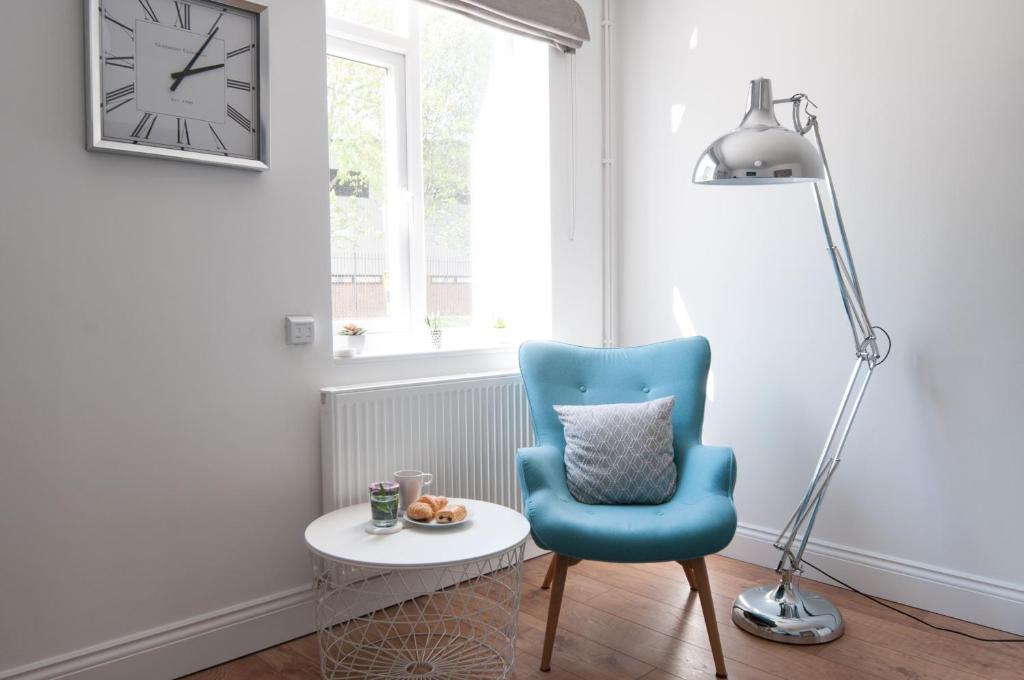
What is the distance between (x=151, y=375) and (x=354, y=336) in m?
0.68

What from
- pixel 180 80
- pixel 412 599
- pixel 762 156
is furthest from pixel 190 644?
pixel 762 156

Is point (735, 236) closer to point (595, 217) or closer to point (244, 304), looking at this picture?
point (595, 217)

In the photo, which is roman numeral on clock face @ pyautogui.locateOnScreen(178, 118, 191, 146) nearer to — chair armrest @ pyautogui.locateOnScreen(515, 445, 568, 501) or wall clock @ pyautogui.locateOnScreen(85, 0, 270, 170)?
wall clock @ pyautogui.locateOnScreen(85, 0, 270, 170)

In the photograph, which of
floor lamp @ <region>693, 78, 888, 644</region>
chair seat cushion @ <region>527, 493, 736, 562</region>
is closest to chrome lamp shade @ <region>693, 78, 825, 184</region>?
floor lamp @ <region>693, 78, 888, 644</region>

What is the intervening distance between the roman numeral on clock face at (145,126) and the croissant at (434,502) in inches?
47.2

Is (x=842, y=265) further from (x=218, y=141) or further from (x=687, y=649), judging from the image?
(x=218, y=141)

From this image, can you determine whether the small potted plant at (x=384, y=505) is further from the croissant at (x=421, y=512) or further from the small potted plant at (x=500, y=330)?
the small potted plant at (x=500, y=330)

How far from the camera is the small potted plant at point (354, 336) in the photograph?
2.51m

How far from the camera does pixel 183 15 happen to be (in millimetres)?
1992

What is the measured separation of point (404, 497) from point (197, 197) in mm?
1010

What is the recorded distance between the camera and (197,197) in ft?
6.76

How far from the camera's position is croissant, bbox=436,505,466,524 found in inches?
79.5

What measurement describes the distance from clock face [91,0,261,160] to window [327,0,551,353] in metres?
0.54

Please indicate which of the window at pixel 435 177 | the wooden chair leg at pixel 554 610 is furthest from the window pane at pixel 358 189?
the wooden chair leg at pixel 554 610
